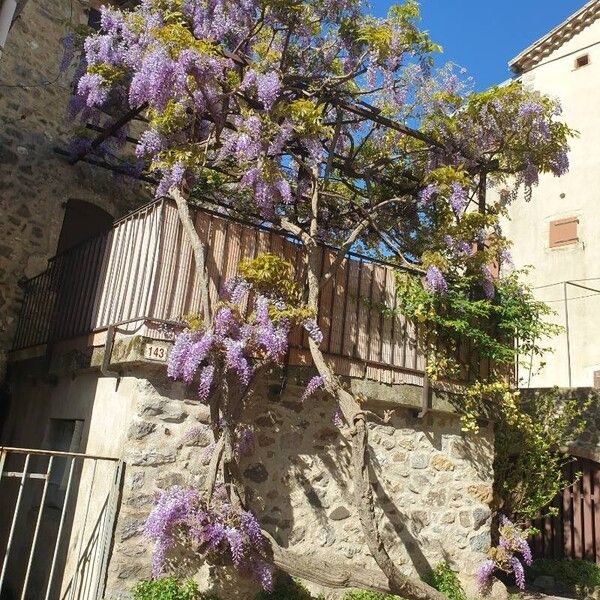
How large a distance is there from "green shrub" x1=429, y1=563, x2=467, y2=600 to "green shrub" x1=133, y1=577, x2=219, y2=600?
2.16m

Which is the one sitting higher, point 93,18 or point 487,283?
point 93,18

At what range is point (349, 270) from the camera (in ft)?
19.3

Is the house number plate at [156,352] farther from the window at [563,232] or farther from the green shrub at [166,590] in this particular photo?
the window at [563,232]

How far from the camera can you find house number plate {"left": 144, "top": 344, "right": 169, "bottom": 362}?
4.48 m

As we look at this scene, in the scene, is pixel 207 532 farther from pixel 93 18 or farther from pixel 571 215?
pixel 571 215

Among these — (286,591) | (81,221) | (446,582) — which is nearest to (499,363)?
(446,582)

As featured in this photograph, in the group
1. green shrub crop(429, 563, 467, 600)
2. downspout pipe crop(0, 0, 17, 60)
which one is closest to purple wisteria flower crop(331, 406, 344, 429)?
green shrub crop(429, 563, 467, 600)

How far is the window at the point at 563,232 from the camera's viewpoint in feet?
41.1

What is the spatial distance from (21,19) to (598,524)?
9781 mm

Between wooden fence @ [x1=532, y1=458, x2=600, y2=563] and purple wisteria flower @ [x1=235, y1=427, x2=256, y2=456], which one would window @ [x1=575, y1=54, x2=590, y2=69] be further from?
purple wisteria flower @ [x1=235, y1=427, x2=256, y2=456]

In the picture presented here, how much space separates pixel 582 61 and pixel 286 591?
12.6 m

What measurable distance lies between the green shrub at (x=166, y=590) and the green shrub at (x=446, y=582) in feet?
7.07

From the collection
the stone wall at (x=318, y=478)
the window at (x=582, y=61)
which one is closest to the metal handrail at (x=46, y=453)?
the stone wall at (x=318, y=478)

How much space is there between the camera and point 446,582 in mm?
5617
